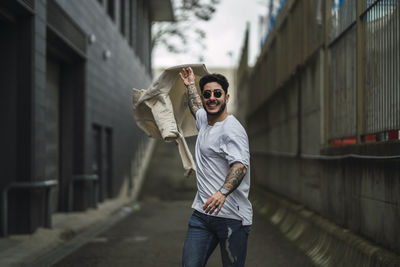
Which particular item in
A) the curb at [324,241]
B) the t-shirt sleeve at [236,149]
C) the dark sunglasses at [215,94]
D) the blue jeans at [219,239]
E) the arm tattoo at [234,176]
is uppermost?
the dark sunglasses at [215,94]

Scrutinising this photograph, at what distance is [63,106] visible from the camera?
1391 centimetres

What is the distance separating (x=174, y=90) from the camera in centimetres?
559

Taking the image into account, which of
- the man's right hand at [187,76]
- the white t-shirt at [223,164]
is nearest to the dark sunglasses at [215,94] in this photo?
the white t-shirt at [223,164]

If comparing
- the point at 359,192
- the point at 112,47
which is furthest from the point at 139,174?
the point at 359,192

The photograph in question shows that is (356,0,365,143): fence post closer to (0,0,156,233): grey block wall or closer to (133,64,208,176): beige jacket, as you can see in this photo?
(133,64,208,176): beige jacket

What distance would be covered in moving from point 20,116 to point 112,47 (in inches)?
362

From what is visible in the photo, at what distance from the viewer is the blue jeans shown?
3.94 meters

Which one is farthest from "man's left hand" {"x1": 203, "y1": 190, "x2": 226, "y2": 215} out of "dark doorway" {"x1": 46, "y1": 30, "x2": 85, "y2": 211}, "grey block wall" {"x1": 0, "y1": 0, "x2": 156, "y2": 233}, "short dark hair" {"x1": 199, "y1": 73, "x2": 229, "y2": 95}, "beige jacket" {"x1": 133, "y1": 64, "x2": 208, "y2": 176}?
"dark doorway" {"x1": 46, "y1": 30, "x2": 85, "y2": 211}

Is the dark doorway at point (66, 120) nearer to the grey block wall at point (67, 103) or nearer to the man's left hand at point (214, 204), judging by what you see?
the grey block wall at point (67, 103)

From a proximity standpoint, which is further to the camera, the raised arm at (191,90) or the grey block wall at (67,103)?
the grey block wall at (67,103)

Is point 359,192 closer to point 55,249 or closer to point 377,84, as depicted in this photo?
point 377,84

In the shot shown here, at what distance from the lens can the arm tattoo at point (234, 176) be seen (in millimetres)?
3752

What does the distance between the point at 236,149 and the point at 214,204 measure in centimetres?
42

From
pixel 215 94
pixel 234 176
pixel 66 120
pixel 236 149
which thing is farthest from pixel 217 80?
pixel 66 120
